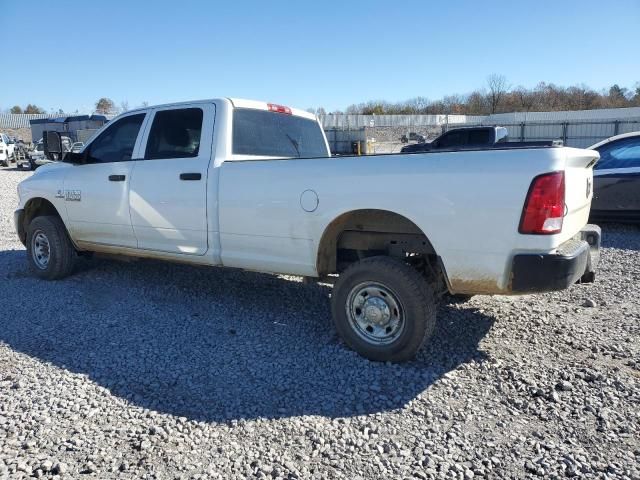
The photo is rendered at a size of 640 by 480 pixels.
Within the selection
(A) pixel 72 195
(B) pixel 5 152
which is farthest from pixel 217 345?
(B) pixel 5 152

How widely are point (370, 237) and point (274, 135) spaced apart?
1889mm

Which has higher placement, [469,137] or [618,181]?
[469,137]

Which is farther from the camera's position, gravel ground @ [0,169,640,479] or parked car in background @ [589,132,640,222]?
parked car in background @ [589,132,640,222]

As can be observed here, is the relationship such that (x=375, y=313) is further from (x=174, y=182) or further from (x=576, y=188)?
(x=174, y=182)

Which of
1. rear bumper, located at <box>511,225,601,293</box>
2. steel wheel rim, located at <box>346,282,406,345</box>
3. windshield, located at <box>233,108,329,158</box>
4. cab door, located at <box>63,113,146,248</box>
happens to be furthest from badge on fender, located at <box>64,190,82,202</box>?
rear bumper, located at <box>511,225,601,293</box>

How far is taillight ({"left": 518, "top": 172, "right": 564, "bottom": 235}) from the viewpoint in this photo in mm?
3232

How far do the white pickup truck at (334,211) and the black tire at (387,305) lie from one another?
0.01 m

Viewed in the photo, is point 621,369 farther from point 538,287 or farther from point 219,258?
point 219,258

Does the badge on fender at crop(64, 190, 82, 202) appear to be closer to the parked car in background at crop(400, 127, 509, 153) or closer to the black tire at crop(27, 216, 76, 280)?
the black tire at crop(27, 216, 76, 280)

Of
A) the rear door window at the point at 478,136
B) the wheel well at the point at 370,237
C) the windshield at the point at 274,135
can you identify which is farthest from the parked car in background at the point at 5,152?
the wheel well at the point at 370,237

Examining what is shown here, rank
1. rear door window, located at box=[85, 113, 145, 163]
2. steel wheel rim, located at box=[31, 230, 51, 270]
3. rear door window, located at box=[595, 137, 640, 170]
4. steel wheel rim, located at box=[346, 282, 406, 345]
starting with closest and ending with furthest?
1. steel wheel rim, located at box=[346, 282, 406, 345]
2. rear door window, located at box=[85, 113, 145, 163]
3. steel wheel rim, located at box=[31, 230, 51, 270]
4. rear door window, located at box=[595, 137, 640, 170]

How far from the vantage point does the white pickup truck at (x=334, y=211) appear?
337 cm

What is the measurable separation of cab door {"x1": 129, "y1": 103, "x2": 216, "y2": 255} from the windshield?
31cm

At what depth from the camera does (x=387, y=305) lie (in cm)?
399
